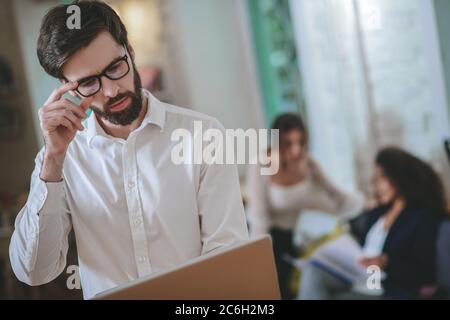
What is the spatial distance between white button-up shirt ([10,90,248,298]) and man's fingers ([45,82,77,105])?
3.2 inches

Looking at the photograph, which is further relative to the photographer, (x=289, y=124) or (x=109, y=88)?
(x=289, y=124)

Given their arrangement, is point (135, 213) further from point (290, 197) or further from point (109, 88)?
point (290, 197)

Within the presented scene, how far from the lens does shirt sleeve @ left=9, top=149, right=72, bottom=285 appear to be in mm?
1150

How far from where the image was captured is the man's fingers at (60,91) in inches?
46.1

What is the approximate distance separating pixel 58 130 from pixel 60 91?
9cm

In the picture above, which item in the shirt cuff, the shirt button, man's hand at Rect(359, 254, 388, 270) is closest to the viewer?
the shirt cuff

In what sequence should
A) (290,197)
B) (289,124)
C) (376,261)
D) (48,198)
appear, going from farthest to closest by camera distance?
(290,197) → (376,261) → (289,124) → (48,198)

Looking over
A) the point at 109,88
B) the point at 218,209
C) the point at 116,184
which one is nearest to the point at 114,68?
the point at 109,88

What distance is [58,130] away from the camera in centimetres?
116

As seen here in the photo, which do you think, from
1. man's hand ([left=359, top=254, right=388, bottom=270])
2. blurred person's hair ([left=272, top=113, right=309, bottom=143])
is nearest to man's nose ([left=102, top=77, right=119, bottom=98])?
blurred person's hair ([left=272, top=113, right=309, bottom=143])

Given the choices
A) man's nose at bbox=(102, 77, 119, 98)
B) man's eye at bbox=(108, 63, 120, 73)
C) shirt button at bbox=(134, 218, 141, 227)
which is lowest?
shirt button at bbox=(134, 218, 141, 227)

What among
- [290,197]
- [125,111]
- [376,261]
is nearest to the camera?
[125,111]

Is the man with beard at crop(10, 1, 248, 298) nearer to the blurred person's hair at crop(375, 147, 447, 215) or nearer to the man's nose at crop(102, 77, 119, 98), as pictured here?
the man's nose at crop(102, 77, 119, 98)

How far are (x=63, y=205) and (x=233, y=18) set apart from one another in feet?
3.38
